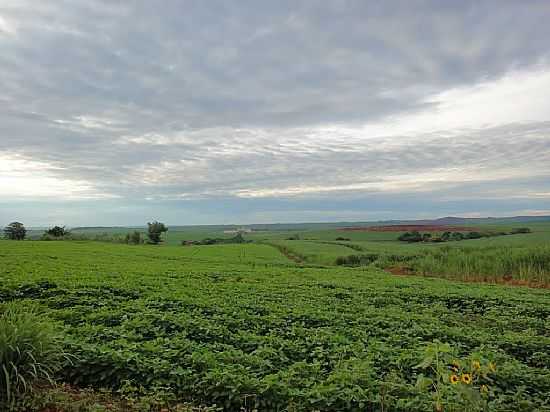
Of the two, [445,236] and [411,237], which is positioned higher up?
[445,236]

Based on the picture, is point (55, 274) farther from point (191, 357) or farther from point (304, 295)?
point (191, 357)

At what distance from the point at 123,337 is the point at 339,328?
4.62 metres

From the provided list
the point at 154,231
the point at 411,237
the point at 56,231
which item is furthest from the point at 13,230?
the point at 411,237

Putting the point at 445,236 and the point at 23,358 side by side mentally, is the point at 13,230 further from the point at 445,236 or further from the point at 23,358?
the point at 23,358

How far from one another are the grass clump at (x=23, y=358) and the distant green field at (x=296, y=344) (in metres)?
0.69

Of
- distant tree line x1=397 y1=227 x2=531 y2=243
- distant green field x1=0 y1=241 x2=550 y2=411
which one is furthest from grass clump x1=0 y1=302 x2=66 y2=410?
distant tree line x1=397 y1=227 x2=531 y2=243

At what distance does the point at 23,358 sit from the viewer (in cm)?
550

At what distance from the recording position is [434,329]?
31.8ft

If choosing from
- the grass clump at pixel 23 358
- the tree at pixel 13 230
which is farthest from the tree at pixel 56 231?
the grass clump at pixel 23 358

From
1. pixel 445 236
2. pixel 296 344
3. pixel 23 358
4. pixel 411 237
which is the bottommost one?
pixel 411 237

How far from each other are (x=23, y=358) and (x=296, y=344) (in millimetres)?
4493

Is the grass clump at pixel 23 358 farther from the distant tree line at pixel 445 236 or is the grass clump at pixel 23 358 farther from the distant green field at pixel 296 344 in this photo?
the distant tree line at pixel 445 236

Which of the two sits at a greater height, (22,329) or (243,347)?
(22,329)

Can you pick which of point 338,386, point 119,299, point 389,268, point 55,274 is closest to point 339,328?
point 338,386
